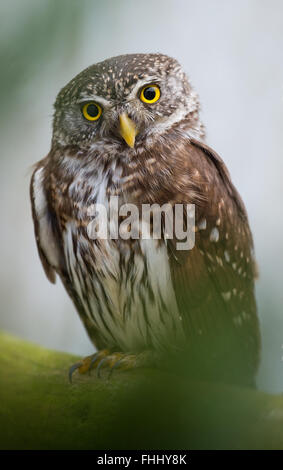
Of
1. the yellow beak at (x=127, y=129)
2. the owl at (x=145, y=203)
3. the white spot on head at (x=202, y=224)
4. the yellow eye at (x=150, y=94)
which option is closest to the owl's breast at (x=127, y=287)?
the owl at (x=145, y=203)

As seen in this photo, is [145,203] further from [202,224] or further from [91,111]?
[91,111]

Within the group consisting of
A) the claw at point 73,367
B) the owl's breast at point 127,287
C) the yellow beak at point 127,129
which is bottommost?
the claw at point 73,367

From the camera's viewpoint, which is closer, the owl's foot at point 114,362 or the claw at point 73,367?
the claw at point 73,367

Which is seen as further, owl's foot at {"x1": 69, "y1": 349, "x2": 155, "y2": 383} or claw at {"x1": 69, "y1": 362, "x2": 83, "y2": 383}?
owl's foot at {"x1": 69, "y1": 349, "x2": 155, "y2": 383}

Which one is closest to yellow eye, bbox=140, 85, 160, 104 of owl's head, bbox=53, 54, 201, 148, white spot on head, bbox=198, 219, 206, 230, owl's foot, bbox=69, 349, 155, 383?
owl's head, bbox=53, 54, 201, 148

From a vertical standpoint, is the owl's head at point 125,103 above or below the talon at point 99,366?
above

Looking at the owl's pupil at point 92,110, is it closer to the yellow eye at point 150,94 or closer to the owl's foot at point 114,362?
the yellow eye at point 150,94

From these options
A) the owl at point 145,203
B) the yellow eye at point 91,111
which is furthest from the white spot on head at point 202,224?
the yellow eye at point 91,111

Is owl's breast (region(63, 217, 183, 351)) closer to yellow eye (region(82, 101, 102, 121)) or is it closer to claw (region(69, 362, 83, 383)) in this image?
claw (region(69, 362, 83, 383))

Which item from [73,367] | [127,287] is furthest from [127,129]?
[73,367]
